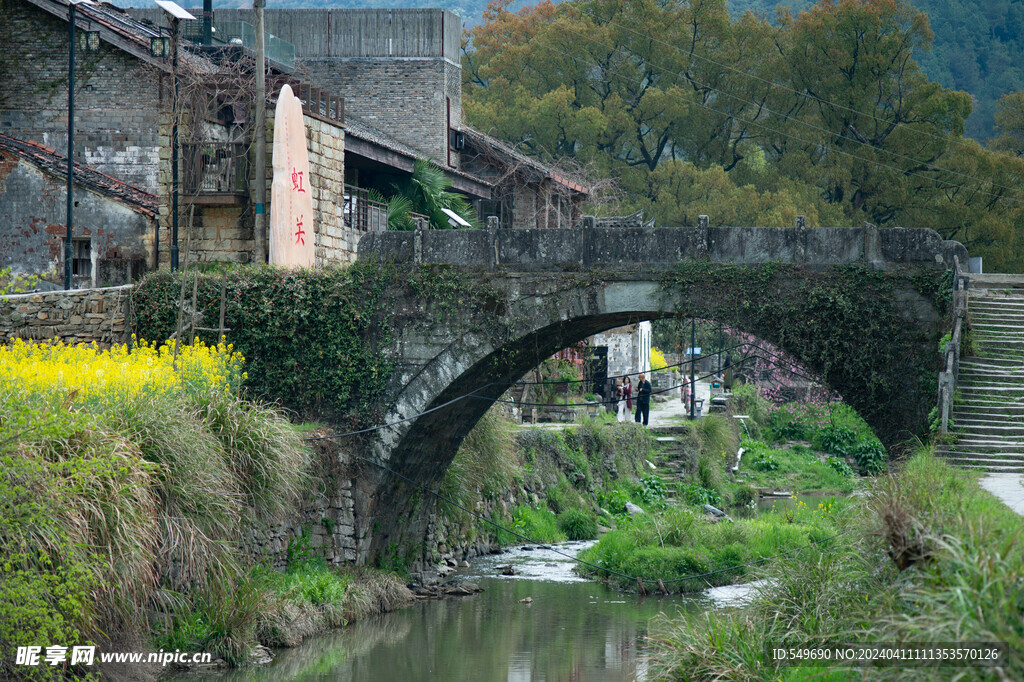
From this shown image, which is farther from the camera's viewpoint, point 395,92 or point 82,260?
point 395,92

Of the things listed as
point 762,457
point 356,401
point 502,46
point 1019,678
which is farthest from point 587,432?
point 502,46

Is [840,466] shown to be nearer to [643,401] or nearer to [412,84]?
[643,401]

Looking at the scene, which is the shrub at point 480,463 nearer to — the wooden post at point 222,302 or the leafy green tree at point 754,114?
the wooden post at point 222,302

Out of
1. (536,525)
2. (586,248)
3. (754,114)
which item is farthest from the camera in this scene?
(754,114)

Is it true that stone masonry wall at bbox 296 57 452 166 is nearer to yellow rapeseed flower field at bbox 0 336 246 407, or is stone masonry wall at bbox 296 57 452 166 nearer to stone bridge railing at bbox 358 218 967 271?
stone bridge railing at bbox 358 218 967 271

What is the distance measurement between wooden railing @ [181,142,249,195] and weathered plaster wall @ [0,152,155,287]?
175cm

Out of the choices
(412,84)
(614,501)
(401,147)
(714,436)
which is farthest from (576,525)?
(412,84)

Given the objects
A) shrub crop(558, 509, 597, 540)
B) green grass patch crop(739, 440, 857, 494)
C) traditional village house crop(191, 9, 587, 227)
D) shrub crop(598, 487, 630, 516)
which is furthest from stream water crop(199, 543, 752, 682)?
traditional village house crop(191, 9, 587, 227)

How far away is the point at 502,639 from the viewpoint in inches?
572

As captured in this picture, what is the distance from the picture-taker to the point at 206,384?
528 inches

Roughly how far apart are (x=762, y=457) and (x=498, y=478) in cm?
1333

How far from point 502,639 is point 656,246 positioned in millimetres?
5429

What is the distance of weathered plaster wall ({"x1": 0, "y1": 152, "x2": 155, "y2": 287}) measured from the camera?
19.0m

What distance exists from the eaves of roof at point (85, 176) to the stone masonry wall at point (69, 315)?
3183 millimetres
